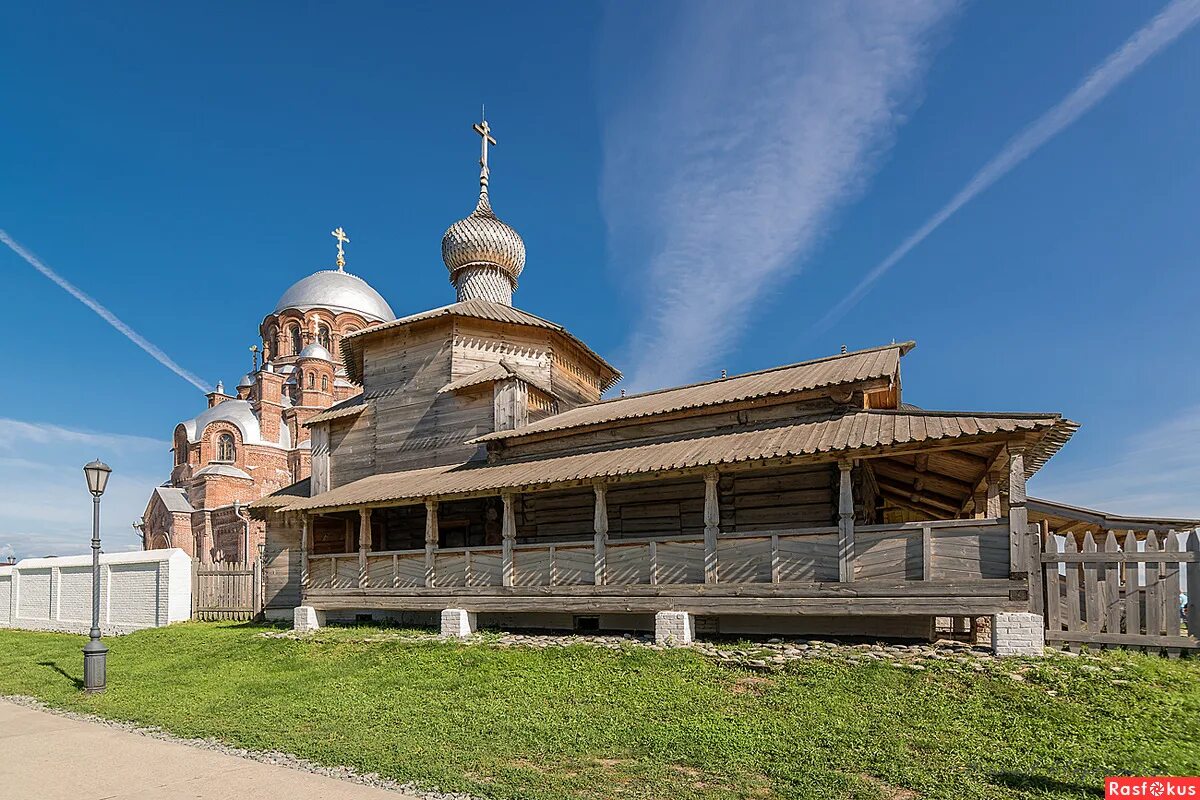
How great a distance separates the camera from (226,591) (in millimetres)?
20609

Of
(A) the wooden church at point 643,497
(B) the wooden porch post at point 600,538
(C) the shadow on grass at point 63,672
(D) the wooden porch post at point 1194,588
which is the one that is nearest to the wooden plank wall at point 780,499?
(A) the wooden church at point 643,497

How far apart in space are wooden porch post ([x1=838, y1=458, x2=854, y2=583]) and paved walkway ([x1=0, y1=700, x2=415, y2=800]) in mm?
7090

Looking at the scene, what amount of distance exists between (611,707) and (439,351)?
42.3ft

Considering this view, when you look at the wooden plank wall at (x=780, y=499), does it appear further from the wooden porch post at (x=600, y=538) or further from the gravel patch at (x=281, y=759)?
the gravel patch at (x=281, y=759)

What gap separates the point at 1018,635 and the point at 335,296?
52280 mm

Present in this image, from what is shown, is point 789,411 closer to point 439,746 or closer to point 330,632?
point 439,746

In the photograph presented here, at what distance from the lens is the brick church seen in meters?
44.7

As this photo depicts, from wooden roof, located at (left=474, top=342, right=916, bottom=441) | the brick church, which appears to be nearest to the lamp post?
wooden roof, located at (left=474, top=342, right=916, bottom=441)

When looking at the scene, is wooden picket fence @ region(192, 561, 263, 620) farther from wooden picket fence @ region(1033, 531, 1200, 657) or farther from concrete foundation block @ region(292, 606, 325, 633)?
wooden picket fence @ region(1033, 531, 1200, 657)

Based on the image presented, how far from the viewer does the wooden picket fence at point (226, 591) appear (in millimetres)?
20297

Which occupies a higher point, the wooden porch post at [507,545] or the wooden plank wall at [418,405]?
the wooden plank wall at [418,405]

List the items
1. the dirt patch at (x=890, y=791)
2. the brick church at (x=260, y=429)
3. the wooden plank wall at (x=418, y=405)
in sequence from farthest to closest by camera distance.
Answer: the brick church at (x=260, y=429), the wooden plank wall at (x=418, y=405), the dirt patch at (x=890, y=791)

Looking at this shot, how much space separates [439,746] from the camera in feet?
23.3

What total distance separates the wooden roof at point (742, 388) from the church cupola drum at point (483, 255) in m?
7.16
